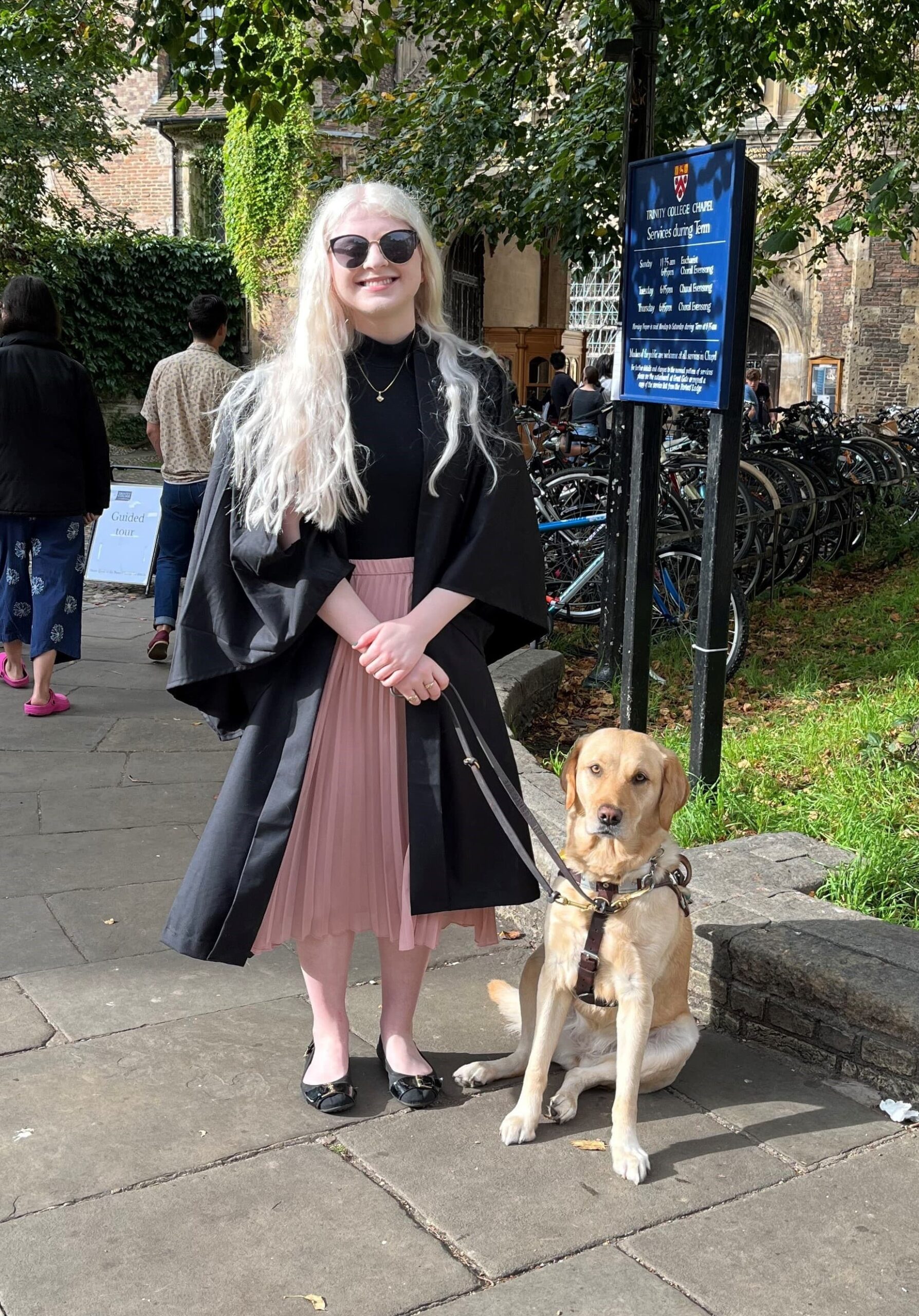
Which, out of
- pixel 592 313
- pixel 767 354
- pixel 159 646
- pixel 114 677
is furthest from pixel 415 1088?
pixel 592 313

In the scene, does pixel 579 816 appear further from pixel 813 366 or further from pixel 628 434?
pixel 813 366

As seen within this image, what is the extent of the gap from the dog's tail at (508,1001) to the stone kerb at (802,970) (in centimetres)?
53

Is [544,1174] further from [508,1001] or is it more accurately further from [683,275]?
[683,275]

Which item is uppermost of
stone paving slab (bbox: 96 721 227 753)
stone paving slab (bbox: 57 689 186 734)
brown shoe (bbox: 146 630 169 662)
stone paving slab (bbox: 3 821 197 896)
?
brown shoe (bbox: 146 630 169 662)

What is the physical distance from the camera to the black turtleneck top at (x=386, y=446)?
2893 millimetres

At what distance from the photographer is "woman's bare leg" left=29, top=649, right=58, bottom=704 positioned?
6.37m

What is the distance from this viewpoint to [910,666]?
6.99 m

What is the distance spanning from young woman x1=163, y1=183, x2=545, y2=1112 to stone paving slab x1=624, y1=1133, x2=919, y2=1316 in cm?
76

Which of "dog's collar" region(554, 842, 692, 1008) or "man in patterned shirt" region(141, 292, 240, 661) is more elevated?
"man in patterned shirt" region(141, 292, 240, 661)

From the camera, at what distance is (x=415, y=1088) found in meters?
3.04

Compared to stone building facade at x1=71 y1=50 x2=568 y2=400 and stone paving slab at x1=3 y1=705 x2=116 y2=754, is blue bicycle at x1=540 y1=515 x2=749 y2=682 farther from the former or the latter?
stone building facade at x1=71 y1=50 x2=568 y2=400

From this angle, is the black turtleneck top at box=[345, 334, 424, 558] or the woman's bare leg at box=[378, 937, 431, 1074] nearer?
the black turtleneck top at box=[345, 334, 424, 558]

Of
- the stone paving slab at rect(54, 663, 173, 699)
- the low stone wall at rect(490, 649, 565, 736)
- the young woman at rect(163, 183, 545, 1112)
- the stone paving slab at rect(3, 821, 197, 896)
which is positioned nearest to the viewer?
the young woman at rect(163, 183, 545, 1112)

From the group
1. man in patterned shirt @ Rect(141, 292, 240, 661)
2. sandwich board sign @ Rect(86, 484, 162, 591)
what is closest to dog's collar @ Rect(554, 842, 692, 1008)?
man in patterned shirt @ Rect(141, 292, 240, 661)
